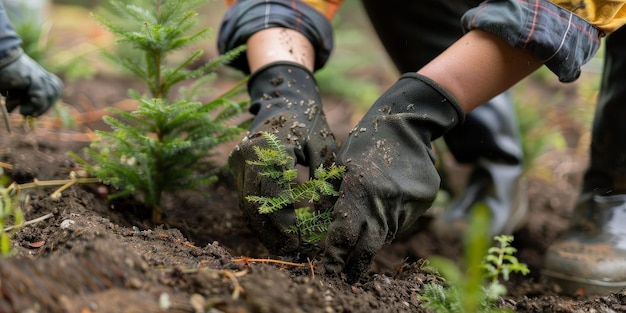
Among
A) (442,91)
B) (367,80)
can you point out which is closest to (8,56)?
(442,91)

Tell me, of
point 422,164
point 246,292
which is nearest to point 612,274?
point 422,164

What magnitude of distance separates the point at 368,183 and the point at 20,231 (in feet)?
3.61

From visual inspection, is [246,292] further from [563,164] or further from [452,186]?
[563,164]

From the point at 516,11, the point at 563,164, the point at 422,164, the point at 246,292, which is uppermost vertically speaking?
the point at 516,11

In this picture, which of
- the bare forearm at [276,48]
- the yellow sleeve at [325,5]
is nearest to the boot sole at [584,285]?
the bare forearm at [276,48]

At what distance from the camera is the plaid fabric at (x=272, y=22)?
7.45 feet

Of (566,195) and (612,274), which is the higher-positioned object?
(612,274)

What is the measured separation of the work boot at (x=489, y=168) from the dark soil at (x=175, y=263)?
128 millimetres

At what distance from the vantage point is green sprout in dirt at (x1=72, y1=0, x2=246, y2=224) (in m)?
1.98

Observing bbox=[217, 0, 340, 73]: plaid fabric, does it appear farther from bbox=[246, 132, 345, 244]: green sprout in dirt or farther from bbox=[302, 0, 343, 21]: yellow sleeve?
bbox=[246, 132, 345, 244]: green sprout in dirt

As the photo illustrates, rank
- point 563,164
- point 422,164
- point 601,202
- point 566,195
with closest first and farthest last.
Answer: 1. point 422,164
2. point 601,202
3. point 566,195
4. point 563,164

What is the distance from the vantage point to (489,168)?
3.01 metres

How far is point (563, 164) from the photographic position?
4.35 metres

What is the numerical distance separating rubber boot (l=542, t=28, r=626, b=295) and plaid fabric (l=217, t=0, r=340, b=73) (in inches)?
48.6
